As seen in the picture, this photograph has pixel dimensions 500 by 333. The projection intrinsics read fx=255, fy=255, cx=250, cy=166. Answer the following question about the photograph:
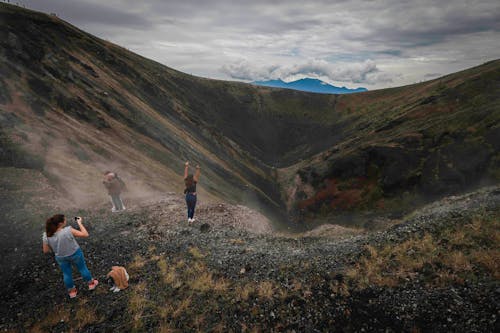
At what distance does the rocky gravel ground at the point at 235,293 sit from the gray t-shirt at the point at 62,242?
2012 mm

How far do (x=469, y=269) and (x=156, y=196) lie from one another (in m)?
17.8

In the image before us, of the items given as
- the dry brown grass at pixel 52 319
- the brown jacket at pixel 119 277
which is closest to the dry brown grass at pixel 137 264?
the brown jacket at pixel 119 277

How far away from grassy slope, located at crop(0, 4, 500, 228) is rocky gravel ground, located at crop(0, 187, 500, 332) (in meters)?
7.12

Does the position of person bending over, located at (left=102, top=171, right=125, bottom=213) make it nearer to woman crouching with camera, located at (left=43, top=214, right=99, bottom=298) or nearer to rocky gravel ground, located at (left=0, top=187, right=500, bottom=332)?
rocky gravel ground, located at (left=0, top=187, right=500, bottom=332)

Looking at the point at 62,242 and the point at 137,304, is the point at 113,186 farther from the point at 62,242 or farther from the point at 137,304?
the point at 137,304

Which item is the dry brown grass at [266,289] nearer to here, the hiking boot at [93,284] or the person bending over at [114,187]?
the hiking boot at [93,284]

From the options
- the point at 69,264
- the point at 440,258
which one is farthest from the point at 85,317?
the point at 440,258

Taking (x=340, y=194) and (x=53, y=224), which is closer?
(x=53, y=224)

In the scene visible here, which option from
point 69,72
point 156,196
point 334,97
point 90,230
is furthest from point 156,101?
point 334,97

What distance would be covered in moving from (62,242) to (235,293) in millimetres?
5655

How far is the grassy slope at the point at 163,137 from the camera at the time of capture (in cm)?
2144

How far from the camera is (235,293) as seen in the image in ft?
29.6

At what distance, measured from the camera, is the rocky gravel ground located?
24.5 feet

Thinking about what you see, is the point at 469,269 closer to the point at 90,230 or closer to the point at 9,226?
the point at 90,230
